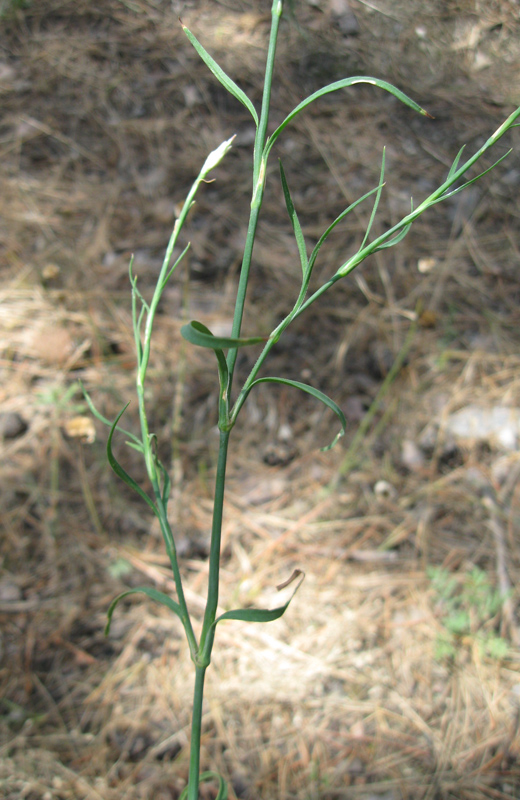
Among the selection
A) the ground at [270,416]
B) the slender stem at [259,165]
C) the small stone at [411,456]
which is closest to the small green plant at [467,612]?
the ground at [270,416]

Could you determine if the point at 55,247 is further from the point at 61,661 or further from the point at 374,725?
the point at 374,725

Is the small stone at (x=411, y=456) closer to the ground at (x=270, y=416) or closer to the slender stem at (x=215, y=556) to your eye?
the ground at (x=270, y=416)

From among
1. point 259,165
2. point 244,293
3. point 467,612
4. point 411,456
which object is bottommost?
point 467,612

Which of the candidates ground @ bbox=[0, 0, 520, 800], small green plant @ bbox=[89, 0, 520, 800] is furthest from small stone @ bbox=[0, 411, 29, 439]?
small green plant @ bbox=[89, 0, 520, 800]

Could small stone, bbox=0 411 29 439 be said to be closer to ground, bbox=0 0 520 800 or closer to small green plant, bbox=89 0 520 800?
ground, bbox=0 0 520 800

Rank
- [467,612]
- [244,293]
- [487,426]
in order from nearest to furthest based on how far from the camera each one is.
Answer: [244,293], [467,612], [487,426]

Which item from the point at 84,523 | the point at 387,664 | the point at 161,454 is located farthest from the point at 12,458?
the point at 387,664

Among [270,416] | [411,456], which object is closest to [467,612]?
[411,456]

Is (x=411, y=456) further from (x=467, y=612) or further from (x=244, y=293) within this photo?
(x=244, y=293)
